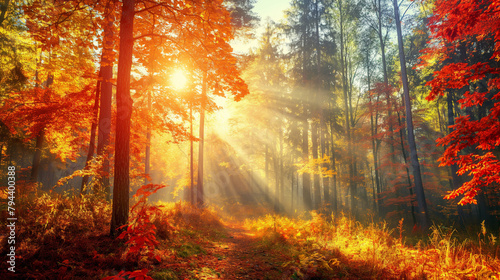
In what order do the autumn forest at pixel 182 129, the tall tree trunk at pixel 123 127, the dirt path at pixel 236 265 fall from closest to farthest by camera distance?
the autumn forest at pixel 182 129
the dirt path at pixel 236 265
the tall tree trunk at pixel 123 127

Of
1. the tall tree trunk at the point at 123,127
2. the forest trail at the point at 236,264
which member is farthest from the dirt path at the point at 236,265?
the tall tree trunk at the point at 123,127

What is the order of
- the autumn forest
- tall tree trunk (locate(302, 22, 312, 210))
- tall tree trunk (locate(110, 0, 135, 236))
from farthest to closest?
tall tree trunk (locate(302, 22, 312, 210)) → tall tree trunk (locate(110, 0, 135, 236)) → the autumn forest

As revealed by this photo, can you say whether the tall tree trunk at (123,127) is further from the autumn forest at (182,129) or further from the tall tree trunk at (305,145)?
the tall tree trunk at (305,145)

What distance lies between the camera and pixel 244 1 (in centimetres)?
1473

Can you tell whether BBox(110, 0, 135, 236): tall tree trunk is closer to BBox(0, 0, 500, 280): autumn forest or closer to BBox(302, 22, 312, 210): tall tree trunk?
BBox(0, 0, 500, 280): autumn forest

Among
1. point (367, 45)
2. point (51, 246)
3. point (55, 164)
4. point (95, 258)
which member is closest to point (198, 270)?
point (95, 258)

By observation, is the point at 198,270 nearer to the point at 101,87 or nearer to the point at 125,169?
the point at 125,169

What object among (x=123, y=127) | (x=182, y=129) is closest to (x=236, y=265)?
(x=123, y=127)

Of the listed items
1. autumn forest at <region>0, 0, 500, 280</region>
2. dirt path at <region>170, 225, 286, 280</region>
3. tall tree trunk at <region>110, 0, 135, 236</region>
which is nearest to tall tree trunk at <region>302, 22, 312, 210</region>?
autumn forest at <region>0, 0, 500, 280</region>

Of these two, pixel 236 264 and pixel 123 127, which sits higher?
pixel 123 127

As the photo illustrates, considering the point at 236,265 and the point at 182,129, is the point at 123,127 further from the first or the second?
the point at 236,265

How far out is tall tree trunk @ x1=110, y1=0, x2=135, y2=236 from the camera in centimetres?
481

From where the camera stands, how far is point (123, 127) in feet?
16.4

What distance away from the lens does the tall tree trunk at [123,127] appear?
4812 millimetres
